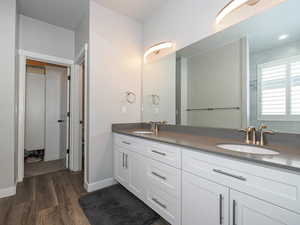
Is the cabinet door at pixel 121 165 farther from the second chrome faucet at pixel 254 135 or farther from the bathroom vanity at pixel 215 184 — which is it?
the second chrome faucet at pixel 254 135

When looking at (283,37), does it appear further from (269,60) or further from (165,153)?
(165,153)

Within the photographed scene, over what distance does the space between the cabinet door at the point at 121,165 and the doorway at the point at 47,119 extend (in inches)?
48.6

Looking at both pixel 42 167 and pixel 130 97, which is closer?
pixel 130 97

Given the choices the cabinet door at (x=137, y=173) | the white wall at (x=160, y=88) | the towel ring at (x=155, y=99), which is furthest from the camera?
the towel ring at (x=155, y=99)

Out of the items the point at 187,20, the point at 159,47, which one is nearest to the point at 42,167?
the point at 159,47

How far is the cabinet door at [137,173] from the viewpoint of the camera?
1.51 metres

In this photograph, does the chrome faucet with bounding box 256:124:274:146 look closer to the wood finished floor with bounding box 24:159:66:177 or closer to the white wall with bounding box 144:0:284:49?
the white wall with bounding box 144:0:284:49


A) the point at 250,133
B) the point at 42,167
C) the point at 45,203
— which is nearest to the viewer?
the point at 250,133

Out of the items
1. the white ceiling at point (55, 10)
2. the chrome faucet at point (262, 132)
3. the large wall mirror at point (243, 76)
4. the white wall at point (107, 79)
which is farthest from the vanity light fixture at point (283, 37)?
the white ceiling at point (55, 10)

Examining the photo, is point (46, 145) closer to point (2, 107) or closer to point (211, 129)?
point (2, 107)

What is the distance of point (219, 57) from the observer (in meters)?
1.52

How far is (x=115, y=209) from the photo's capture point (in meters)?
1.54

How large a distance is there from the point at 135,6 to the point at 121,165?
2.23 metres

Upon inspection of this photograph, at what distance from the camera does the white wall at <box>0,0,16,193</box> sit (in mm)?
1769
